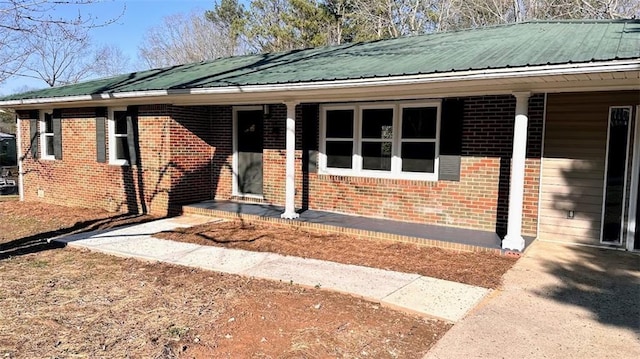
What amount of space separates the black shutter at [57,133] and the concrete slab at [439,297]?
10.3 meters

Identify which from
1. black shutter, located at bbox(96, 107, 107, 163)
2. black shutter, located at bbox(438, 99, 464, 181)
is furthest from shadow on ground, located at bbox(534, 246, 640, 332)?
black shutter, located at bbox(96, 107, 107, 163)

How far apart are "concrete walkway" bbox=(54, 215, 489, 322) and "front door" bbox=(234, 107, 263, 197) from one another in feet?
9.72

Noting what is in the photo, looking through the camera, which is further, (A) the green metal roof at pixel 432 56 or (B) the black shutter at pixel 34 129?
(B) the black shutter at pixel 34 129

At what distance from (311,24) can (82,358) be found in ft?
69.8

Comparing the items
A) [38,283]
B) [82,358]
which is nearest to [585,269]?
[82,358]

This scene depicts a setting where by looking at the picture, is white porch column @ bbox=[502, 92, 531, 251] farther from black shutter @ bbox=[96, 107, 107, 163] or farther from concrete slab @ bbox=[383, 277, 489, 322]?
black shutter @ bbox=[96, 107, 107, 163]

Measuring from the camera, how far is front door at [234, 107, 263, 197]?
10226mm

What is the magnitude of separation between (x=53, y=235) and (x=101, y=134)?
3.32 meters

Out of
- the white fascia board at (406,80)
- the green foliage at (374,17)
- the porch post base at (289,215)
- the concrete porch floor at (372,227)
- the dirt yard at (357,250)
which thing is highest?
the green foliage at (374,17)

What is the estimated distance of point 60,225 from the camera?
29.5 feet

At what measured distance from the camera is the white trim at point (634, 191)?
20.9 feet

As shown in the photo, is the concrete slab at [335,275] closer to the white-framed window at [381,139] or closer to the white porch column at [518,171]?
the white porch column at [518,171]

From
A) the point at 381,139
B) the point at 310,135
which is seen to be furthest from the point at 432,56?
the point at 310,135

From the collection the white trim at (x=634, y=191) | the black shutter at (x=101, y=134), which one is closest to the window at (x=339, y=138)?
the white trim at (x=634, y=191)
